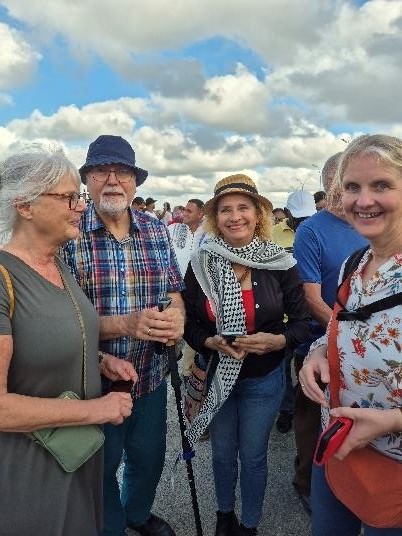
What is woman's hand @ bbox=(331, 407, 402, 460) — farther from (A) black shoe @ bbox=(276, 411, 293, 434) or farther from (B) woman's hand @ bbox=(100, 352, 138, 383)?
(A) black shoe @ bbox=(276, 411, 293, 434)

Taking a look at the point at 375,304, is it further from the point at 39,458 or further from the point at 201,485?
the point at 201,485

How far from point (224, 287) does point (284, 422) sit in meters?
2.22

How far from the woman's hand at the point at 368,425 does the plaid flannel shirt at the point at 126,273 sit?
1.30 metres

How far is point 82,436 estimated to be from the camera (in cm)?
173

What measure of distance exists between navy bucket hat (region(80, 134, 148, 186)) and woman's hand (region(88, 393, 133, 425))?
1.21 m

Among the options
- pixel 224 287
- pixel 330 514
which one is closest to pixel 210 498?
pixel 330 514

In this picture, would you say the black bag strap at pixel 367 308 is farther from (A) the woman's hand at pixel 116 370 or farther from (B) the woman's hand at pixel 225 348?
(A) the woman's hand at pixel 116 370

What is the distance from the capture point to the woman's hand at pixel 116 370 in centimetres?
212

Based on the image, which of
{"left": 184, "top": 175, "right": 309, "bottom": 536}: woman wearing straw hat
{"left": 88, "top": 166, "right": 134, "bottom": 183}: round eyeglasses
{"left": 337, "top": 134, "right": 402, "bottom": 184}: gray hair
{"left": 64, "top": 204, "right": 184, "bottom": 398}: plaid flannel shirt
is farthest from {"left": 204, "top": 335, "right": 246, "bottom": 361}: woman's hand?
{"left": 337, "top": 134, "right": 402, "bottom": 184}: gray hair

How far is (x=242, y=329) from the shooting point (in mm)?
2562

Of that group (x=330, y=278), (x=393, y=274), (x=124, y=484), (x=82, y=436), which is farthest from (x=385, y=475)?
(x=124, y=484)

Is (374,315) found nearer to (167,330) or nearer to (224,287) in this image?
(167,330)

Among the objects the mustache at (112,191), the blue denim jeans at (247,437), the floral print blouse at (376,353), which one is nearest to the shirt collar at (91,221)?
the mustache at (112,191)

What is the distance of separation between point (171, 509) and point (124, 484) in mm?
480
